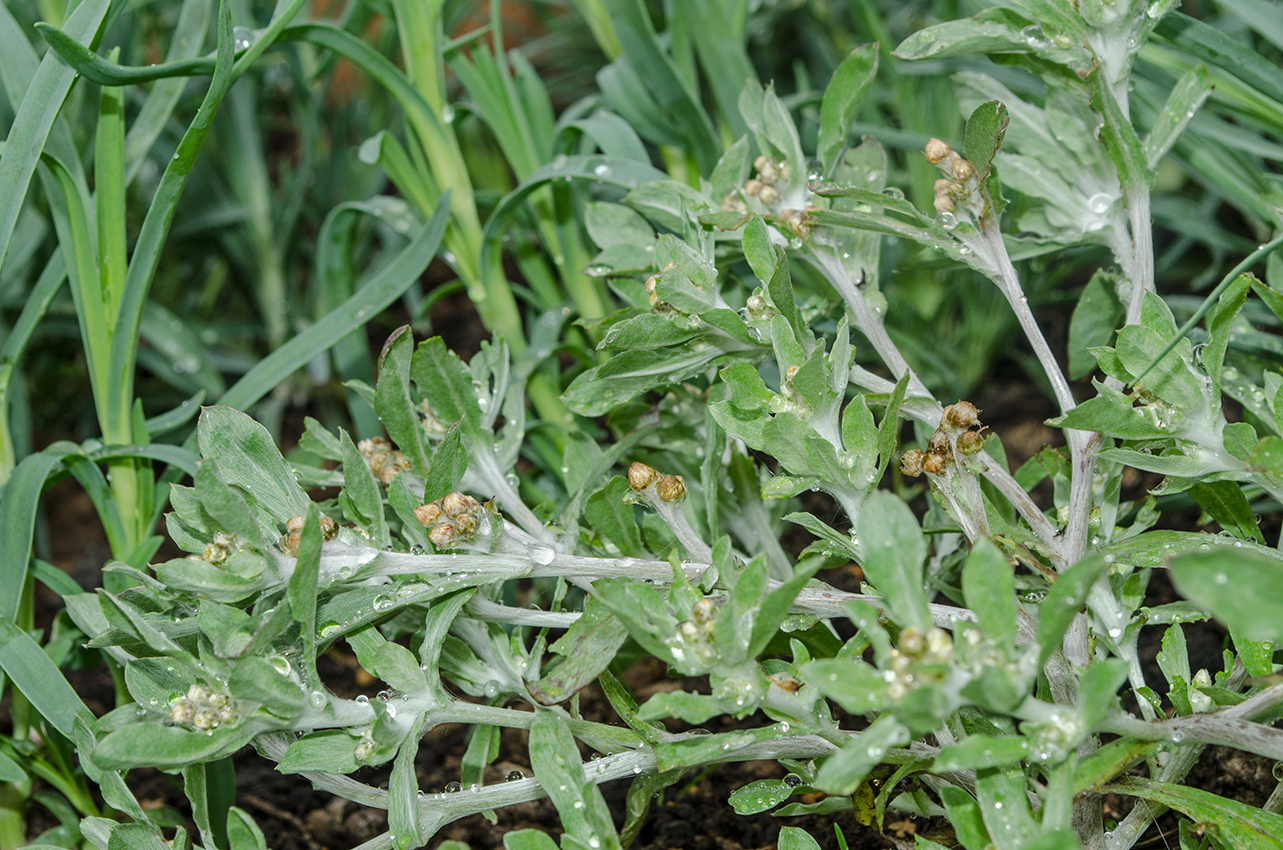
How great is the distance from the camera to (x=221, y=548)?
565 millimetres

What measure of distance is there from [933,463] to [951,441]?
0.02m

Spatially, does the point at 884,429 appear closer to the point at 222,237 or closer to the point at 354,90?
the point at 222,237

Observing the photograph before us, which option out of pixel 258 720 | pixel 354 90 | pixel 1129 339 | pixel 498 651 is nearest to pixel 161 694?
pixel 258 720

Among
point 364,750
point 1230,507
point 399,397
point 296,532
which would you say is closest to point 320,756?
point 364,750

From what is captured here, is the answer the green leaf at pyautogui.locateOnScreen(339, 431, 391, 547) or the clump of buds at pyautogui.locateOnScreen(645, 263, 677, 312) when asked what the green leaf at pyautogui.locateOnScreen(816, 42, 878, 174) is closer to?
the clump of buds at pyautogui.locateOnScreen(645, 263, 677, 312)

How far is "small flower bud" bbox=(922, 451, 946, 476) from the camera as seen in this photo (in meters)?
0.58

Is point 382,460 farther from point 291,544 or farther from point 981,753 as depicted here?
point 981,753

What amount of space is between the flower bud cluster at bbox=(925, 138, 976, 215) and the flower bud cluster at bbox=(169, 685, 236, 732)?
1.68ft

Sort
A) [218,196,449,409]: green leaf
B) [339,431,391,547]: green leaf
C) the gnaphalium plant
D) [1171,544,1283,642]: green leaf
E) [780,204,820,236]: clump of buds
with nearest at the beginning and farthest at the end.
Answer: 1. [1171,544,1283,642]: green leaf
2. the gnaphalium plant
3. [339,431,391,547]: green leaf
4. [780,204,820,236]: clump of buds
5. [218,196,449,409]: green leaf

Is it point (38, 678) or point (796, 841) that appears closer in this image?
point (796, 841)

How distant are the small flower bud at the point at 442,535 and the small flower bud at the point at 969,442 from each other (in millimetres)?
300

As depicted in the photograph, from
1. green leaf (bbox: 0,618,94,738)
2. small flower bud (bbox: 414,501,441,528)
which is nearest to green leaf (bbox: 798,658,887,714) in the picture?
small flower bud (bbox: 414,501,441,528)

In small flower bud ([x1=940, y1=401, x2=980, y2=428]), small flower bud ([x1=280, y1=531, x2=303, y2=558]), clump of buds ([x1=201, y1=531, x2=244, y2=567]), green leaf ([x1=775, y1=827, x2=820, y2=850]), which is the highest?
small flower bud ([x1=940, y1=401, x2=980, y2=428])

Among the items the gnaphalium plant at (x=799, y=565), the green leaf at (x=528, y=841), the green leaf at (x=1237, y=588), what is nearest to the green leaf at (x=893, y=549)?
the gnaphalium plant at (x=799, y=565)
